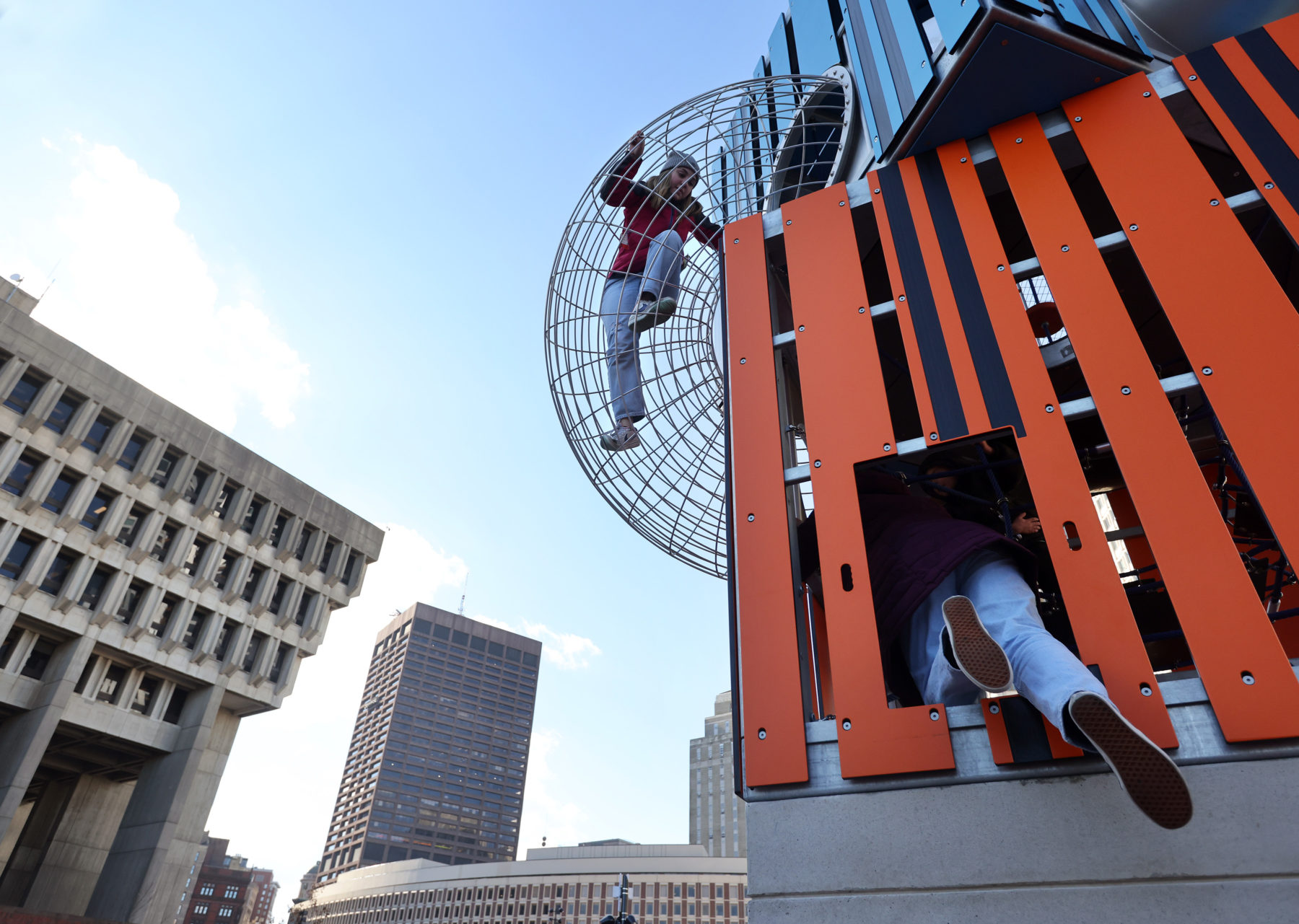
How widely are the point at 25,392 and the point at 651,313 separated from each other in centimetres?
2946

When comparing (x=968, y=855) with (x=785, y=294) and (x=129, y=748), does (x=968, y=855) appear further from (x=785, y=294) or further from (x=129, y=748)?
(x=129, y=748)

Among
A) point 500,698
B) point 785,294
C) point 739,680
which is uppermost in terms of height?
point 500,698

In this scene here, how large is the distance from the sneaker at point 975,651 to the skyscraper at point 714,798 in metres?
122

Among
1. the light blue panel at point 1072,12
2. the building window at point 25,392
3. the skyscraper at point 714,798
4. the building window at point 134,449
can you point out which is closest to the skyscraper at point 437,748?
the skyscraper at point 714,798

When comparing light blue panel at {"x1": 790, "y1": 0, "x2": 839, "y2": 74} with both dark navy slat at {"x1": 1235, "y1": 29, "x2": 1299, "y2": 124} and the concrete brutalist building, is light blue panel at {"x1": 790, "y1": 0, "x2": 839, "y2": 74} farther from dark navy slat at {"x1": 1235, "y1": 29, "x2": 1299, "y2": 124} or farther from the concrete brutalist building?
the concrete brutalist building

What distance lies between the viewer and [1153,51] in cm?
847

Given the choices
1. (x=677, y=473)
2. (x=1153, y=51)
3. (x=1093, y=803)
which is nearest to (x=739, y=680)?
(x=1093, y=803)

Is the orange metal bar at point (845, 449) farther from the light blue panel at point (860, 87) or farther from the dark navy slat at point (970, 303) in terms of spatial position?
the light blue panel at point (860, 87)

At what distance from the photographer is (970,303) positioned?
6227 mm

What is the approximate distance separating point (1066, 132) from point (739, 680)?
5.81 m

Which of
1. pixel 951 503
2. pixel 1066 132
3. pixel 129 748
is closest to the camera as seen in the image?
pixel 951 503

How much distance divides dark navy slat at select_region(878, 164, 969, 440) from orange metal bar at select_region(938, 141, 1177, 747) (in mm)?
407

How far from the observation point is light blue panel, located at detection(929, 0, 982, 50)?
648 cm

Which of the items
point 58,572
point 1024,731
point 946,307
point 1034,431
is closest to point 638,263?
point 946,307
